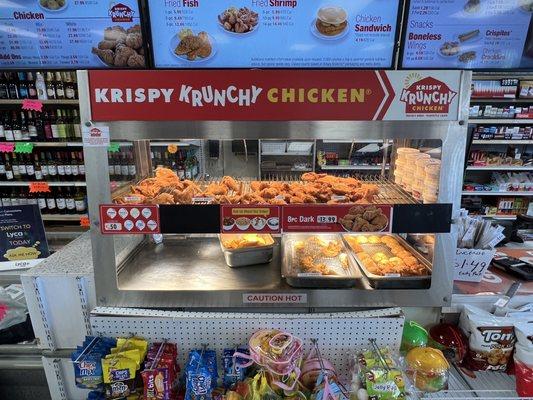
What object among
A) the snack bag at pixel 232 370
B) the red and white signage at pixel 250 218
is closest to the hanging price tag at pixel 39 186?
the red and white signage at pixel 250 218

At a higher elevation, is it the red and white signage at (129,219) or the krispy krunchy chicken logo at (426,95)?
the krispy krunchy chicken logo at (426,95)

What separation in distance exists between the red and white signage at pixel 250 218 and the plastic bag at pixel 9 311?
1.31 m

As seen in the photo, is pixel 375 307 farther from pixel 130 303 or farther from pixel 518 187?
pixel 518 187

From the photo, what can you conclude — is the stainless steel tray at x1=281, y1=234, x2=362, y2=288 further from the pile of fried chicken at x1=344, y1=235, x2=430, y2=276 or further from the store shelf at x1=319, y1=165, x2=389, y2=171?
the store shelf at x1=319, y1=165, x2=389, y2=171

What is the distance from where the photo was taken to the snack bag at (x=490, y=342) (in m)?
1.56

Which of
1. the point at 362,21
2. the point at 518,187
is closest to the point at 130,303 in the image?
the point at 362,21

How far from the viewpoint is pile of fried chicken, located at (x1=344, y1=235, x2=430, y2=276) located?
5.60 feet

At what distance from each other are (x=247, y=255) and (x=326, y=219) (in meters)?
0.58

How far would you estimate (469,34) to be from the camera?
1.84 m

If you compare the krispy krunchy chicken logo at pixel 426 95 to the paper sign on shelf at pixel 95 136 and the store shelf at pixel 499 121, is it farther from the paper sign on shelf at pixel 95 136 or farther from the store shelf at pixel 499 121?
the store shelf at pixel 499 121

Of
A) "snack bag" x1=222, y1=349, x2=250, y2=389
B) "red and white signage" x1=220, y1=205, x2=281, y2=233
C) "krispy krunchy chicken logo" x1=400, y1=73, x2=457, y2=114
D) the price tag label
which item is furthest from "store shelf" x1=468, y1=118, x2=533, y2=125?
"snack bag" x1=222, y1=349, x2=250, y2=389

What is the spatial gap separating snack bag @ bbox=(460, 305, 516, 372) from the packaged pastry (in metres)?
0.22

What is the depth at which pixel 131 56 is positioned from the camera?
5.88ft

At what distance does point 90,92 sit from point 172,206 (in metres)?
0.55
